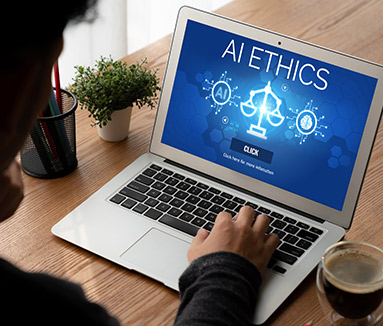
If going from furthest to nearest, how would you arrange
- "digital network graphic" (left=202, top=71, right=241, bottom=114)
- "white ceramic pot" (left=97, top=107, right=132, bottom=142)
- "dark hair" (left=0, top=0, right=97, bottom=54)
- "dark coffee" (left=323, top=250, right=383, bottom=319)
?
"white ceramic pot" (left=97, top=107, right=132, bottom=142) < "digital network graphic" (left=202, top=71, right=241, bottom=114) < "dark coffee" (left=323, top=250, right=383, bottom=319) < "dark hair" (left=0, top=0, right=97, bottom=54)

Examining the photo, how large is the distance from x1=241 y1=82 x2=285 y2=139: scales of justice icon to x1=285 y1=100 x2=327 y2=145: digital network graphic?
24 millimetres

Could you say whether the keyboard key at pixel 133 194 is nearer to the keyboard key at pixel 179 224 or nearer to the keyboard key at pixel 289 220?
the keyboard key at pixel 179 224

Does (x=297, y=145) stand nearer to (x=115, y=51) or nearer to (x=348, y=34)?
(x=348, y=34)

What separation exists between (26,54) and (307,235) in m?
0.68

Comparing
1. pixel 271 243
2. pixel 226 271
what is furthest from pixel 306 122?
pixel 226 271

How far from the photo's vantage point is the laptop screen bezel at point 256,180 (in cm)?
109

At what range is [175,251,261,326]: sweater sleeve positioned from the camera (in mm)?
893

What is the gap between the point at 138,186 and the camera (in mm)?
1212

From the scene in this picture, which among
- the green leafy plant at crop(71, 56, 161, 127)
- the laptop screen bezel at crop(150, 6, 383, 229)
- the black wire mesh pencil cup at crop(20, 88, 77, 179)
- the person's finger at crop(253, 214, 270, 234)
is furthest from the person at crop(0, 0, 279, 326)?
the green leafy plant at crop(71, 56, 161, 127)

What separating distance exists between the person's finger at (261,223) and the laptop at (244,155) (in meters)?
0.04

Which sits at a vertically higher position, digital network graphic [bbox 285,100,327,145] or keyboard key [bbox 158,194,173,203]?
digital network graphic [bbox 285,100,327,145]

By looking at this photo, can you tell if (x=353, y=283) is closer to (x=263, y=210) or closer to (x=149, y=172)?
(x=263, y=210)

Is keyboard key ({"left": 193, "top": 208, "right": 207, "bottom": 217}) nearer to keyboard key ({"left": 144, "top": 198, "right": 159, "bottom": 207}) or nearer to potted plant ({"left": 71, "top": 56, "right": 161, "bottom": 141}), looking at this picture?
keyboard key ({"left": 144, "top": 198, "right": 159, "bottom": 207})

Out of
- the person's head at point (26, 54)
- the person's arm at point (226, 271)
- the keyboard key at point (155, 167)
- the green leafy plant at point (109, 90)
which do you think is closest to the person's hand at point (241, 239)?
the person's arm at point (226, 271)
